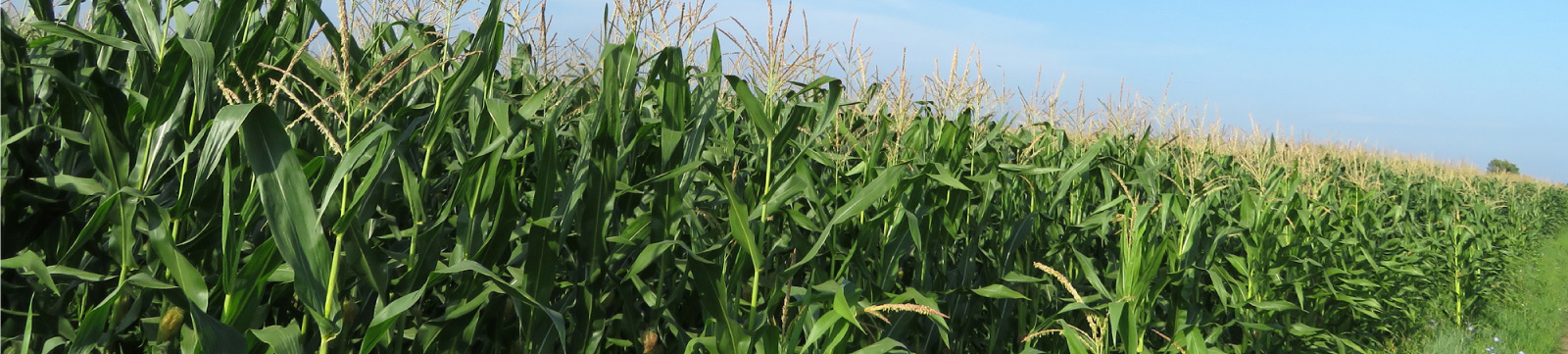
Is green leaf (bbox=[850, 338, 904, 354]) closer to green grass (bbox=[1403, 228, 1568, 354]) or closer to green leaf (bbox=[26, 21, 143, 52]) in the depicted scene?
green leaf (bbox=[26, 21, 143, 52])

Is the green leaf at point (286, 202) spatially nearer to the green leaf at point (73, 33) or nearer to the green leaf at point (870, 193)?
the green leaf at point (73, 33)

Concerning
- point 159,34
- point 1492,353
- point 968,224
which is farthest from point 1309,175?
point 159,34

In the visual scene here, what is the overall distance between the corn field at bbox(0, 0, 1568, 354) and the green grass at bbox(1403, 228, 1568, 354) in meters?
3.99

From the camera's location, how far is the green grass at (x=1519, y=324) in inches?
256

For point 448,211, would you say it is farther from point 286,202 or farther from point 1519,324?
point 1519,324

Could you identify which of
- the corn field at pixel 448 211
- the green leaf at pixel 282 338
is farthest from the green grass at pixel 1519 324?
the green leaf at pixel 282 338

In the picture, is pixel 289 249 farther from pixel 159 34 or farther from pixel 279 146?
pixel 159 34

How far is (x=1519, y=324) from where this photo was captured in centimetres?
771

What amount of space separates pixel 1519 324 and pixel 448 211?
942 centimetres

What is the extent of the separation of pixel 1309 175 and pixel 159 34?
7362 millimetres

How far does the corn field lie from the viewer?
163 centimetres

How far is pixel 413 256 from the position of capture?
1.87 meters

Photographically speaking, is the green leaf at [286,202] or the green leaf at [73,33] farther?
the green leaf at [73,33]

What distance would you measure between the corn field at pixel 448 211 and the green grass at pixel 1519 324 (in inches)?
157
